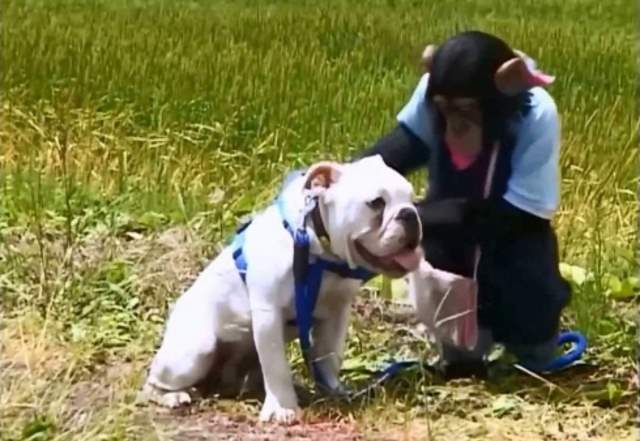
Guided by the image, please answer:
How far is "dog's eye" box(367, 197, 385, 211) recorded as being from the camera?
10.9ft

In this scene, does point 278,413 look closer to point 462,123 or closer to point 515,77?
point 462,123

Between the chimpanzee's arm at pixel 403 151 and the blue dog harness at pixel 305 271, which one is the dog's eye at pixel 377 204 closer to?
the blue dog harness at pixel 305 271

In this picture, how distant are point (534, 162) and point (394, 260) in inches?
18.5

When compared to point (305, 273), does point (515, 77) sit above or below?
above

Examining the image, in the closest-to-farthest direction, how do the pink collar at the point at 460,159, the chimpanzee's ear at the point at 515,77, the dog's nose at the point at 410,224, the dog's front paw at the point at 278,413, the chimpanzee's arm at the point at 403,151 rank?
1. the dog's nose at the point at 410,224
2. the dog's front paw at the point at 278,413
3. the chimpanzee's ear at the point at 515,77
4. the pink collar at the point at 460,159
5. the chimpanzee's arm at the point at 403,151

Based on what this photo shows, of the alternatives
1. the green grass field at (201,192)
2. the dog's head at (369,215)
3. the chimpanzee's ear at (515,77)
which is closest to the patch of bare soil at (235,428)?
the green grass field at (201,192)

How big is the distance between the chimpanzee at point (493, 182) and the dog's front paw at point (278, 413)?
0.50 meters

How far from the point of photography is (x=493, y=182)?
3.71 m

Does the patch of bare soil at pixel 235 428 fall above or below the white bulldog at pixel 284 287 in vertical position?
below

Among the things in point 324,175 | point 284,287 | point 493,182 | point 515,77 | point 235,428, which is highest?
point 515,77

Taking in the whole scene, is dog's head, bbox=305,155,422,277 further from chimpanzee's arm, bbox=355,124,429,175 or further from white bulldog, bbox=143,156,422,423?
chimpanzee's arm, bbox=355,124,429,175

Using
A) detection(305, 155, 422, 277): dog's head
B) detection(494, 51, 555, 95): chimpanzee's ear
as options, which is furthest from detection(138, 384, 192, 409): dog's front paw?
detection(494, 51, 555, 95): chimpanzee's ear

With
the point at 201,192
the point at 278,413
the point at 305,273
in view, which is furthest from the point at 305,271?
the point at 201,192

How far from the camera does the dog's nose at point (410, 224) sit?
10.9 ft
